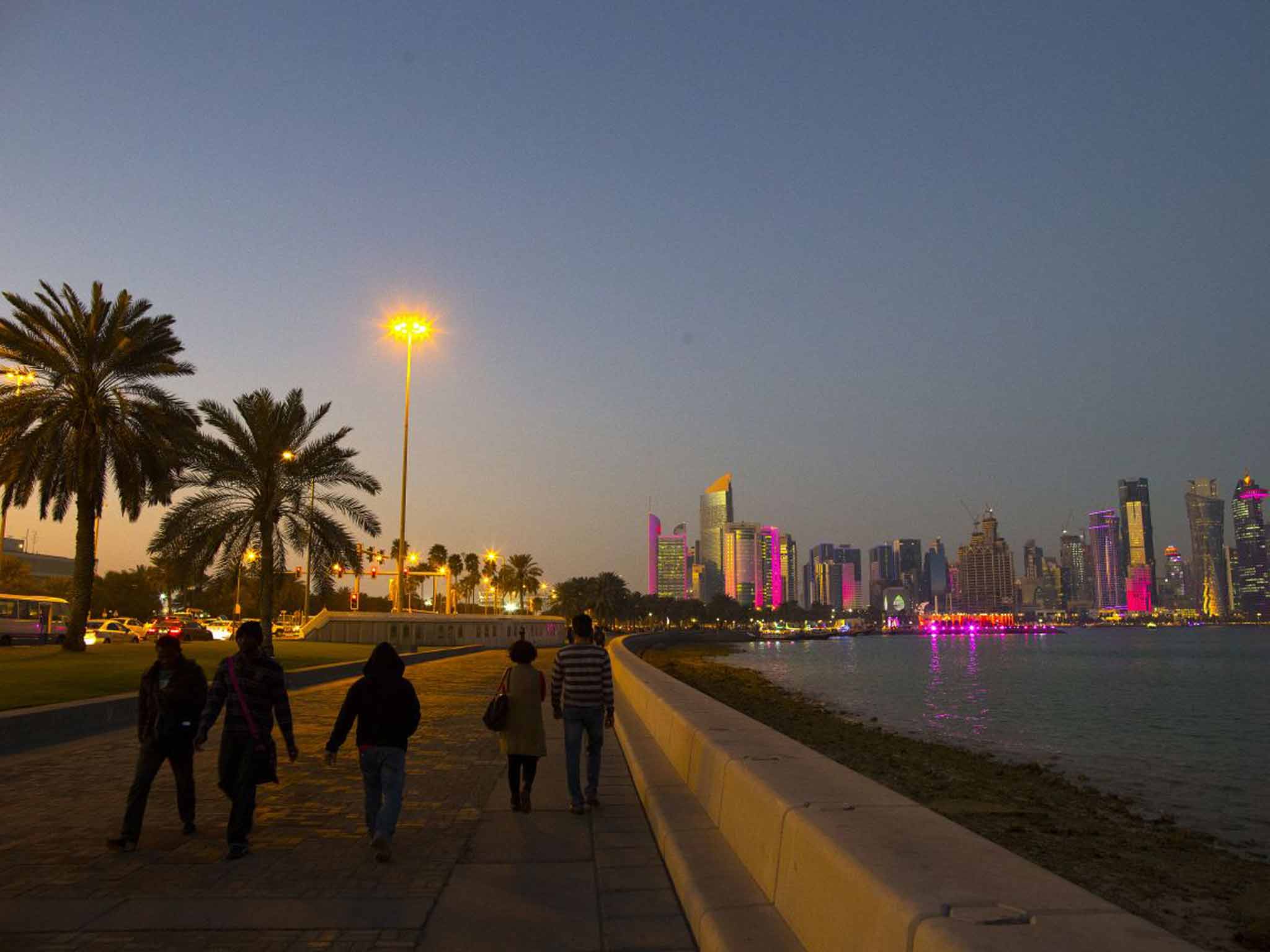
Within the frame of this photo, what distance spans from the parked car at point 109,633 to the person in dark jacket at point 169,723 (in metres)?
44.0

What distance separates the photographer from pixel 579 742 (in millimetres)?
8859

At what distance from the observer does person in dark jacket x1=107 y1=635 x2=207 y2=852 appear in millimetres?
7242

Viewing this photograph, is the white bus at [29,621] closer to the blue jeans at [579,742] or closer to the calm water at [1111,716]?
the calm water at [1111,716]

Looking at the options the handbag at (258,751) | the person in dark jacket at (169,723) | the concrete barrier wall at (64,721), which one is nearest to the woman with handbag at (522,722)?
the handbag at (258,751)

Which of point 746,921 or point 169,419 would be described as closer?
point 746,921

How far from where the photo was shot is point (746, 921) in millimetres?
4566

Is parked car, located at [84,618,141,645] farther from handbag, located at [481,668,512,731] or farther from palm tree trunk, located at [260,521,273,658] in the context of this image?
handbag, located at [481,668,512,731]

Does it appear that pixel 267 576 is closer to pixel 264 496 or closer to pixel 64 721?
pixel 264 496

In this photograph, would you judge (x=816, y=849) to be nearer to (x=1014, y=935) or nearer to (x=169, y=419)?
(x=1014, y=935)

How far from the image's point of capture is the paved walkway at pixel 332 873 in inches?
204

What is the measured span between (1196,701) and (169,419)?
1693 inches

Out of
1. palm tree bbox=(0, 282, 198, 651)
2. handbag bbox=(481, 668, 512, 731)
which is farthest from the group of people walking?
palm tree bbox=(0, 282, 198, 651)

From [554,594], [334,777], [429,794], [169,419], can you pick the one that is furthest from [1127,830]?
[554,594]

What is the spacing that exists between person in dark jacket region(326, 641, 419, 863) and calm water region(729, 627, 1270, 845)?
1288cm
